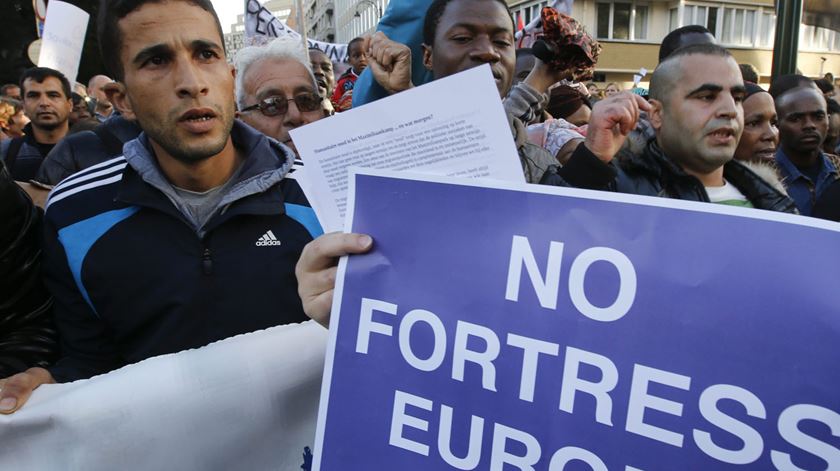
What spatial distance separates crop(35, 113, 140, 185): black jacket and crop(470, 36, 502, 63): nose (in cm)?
196

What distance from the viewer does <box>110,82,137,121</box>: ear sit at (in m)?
1.66

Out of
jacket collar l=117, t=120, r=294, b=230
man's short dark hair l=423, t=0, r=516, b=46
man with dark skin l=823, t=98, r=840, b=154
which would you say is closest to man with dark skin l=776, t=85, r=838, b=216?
man with dark skin l=823, t=98, r=840, b=154

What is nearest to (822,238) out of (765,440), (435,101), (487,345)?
(765,440)

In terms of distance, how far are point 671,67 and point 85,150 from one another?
290 cm

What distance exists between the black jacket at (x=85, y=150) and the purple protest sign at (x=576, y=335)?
250 cm

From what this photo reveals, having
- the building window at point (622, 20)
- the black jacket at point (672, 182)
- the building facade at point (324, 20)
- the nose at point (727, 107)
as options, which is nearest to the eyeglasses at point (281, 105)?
the black jacket at point (672, 182)

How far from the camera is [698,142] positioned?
7.98ft

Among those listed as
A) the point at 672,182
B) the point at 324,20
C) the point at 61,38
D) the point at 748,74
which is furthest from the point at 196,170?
the point at 324,20

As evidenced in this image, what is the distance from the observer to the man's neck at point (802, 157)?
4.07 m

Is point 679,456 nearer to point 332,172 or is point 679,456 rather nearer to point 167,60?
point 332,172

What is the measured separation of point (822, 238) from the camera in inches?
29.7

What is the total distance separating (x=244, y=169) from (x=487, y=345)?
100 cm

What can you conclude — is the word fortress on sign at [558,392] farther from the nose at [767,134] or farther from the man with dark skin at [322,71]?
the man with dark skin at [322,71]

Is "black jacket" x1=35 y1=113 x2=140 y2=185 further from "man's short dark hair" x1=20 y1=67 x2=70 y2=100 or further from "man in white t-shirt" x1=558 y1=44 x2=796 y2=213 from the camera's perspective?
"man in white t-shirt" x1=558 y1=44 x2=796 y2=213
